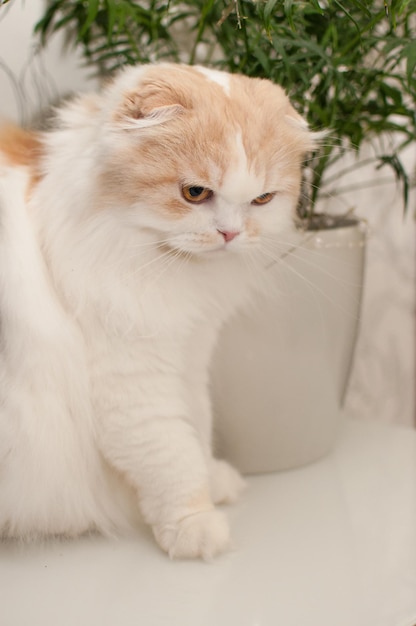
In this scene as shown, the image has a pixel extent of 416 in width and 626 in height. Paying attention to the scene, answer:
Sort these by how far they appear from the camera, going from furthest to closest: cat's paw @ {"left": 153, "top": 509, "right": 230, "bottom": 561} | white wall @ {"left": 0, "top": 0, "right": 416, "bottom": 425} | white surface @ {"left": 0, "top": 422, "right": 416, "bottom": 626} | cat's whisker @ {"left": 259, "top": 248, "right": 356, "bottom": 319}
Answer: white wall @ {"left": 0, "top": 0, "right": 416, "bottom": 425}
cat's whisker @ {"left": 259, "top": 248, "right": 356, "bottom": 319}
cat's paw @ {"left": 153, "top": 509, "right": 230, "bottom": 561}
white surface @ {"left": 0, "top": 422, "right": 416, "bottom": 626}

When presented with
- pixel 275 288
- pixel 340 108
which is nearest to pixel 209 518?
pixel 275 288

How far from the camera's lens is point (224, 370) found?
3.85 ft

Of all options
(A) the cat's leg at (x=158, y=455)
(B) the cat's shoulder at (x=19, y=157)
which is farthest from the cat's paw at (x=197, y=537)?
(B) the cat's shoulder at (x=19, y=157)

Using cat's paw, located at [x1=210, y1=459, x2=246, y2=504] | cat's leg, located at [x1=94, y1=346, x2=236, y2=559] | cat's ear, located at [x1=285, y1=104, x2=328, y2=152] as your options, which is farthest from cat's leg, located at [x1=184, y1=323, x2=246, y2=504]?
cat's ear, located at [x1=285, y1=104, x2=328, y2=152]

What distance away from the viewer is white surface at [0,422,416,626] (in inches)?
32.1

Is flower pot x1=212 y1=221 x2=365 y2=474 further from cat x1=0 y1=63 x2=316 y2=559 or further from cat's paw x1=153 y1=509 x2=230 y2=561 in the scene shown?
cat's paw x1=153 y1=509 x2=230 y2=561

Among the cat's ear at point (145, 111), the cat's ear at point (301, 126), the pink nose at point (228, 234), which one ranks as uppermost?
the cat's ear at point (145, 111)

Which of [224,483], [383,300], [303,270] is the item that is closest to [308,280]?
[303,270]

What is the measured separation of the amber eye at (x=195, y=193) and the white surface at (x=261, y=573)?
55 centimetres

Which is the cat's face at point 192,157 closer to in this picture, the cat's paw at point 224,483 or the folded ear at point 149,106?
the folded ear at point 149,106

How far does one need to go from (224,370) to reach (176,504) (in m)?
0.31

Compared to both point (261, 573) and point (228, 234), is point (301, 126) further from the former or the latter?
point (261, 573)

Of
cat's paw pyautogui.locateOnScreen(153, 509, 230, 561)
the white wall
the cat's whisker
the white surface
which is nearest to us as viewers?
the white surface

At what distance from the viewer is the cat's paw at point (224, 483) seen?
1.11 m
